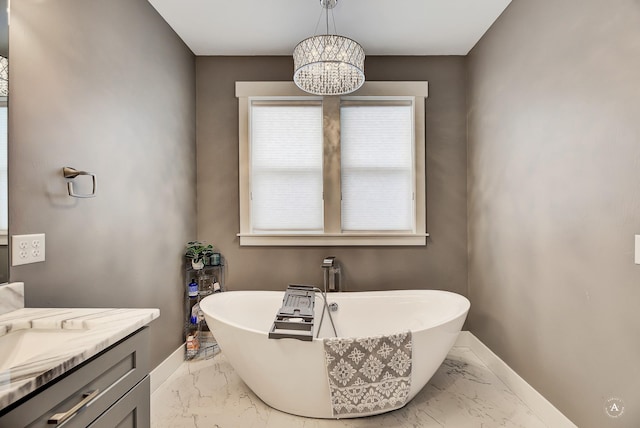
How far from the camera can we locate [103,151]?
1722 mm

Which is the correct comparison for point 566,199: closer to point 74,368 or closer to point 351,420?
point 351,420

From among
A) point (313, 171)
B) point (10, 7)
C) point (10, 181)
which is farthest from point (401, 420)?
point (10, 7)

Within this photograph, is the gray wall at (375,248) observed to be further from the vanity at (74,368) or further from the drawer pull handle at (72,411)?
the drawer pull handle at (72,411)

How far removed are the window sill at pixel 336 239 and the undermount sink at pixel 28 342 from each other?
1.77m

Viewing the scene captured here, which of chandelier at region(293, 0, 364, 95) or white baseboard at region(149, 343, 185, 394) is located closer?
chandelier at region(293, 0, 364, 95)

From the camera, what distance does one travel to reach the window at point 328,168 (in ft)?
9.30

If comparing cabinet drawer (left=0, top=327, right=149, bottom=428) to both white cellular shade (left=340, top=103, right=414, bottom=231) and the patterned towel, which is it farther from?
white cellular shade (left=340, top=103, right=414, bottom=231)

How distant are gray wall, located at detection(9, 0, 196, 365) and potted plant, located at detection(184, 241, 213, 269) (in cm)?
8

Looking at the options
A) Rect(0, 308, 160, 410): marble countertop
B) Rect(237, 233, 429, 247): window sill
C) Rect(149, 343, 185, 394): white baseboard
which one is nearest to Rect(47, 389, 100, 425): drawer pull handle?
Rect(0, 308, 160, 410): marble countertop

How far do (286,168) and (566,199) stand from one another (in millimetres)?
2013

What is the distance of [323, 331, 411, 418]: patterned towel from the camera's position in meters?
1.70

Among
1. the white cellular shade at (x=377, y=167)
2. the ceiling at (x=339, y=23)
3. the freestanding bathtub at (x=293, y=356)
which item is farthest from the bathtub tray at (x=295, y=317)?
the ceiling at (x=339, y=23)

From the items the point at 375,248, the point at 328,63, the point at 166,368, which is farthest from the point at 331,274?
the point at 328,63

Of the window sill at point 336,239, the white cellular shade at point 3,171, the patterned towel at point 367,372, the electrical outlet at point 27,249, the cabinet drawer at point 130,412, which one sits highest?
the white cellular shade at point 3,171
